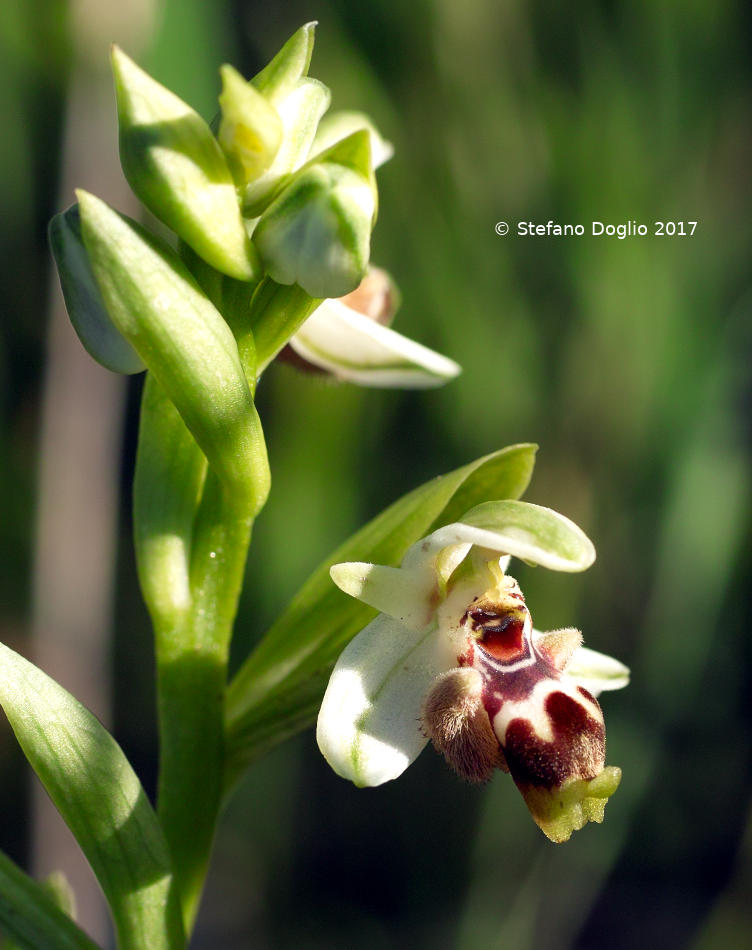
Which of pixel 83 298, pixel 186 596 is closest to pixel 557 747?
pixel 186 596

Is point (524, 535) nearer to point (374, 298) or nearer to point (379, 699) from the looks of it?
point (379, 699)

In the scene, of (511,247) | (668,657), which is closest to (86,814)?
(668,657)

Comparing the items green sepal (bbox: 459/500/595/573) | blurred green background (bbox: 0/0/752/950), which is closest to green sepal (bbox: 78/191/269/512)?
green sepal (bbox: 459/500/595/573)

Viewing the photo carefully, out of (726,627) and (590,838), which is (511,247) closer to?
(726,627)

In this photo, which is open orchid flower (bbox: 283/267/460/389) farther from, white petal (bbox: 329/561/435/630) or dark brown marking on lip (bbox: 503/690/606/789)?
dark brown marking on lip (bbox: 503/690/606/789)

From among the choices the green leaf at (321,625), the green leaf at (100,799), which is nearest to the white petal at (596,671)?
the green leaf at (321,625)

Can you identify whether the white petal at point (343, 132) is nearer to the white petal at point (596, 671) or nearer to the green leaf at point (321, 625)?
the green leaf at point (321, 625)
